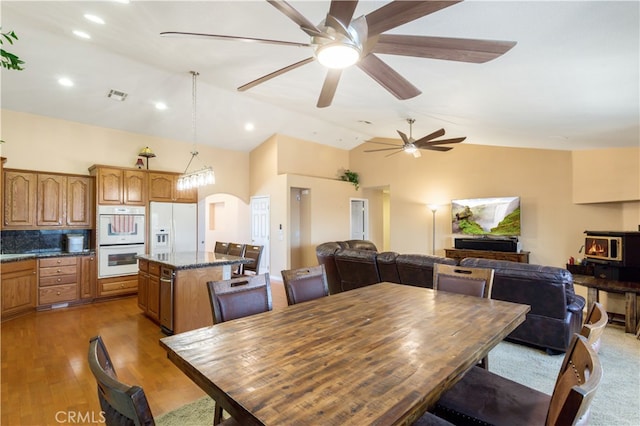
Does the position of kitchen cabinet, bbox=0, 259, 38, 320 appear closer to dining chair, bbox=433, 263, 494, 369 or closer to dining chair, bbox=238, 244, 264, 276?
dining chair, bbox=238, 244, 264, 276

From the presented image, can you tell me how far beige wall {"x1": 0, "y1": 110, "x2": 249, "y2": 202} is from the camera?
476cm

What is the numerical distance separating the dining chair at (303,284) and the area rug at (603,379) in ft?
3.38

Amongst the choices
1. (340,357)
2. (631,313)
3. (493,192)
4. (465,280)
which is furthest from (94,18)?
(493,192)

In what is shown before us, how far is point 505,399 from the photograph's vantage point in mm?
1459

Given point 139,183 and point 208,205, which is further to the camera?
point 208,205

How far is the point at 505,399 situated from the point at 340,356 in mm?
883

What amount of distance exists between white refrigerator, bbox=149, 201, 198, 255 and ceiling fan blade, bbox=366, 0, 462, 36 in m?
5.03

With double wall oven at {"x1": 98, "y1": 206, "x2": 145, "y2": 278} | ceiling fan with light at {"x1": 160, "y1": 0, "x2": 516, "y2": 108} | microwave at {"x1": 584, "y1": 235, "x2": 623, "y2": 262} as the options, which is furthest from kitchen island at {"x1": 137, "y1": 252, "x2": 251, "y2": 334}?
microwave at {"x1": 584, "y1": 235, "x2": 623, "y2": 262}

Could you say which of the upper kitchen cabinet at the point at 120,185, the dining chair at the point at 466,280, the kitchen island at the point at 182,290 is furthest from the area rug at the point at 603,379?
the upper kitchen cabinet at the point at 120,185

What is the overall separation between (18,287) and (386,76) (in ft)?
18.2

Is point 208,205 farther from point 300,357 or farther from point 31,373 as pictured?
point 300,357

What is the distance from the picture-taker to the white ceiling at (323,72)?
Result: 1802mm

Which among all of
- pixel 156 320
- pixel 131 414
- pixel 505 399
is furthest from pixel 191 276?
pixel 505 399

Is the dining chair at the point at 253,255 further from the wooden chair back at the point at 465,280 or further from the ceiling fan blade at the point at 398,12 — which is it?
the ceiling fan blade at the point at 398,12
